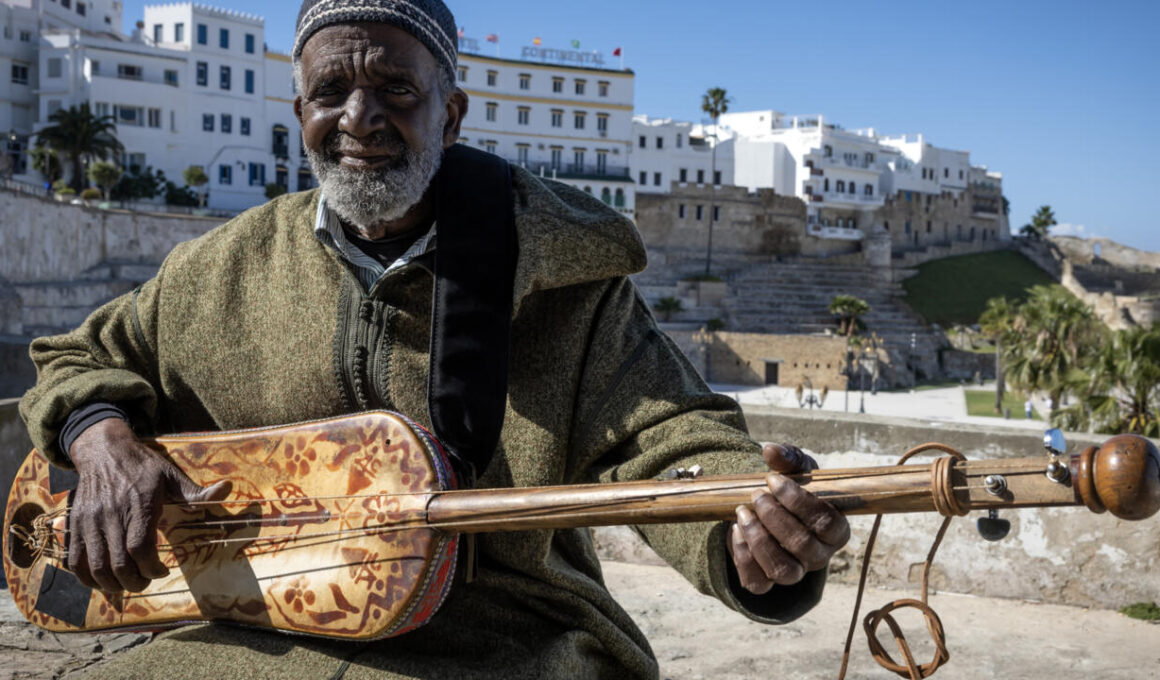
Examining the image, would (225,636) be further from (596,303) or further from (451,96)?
(451,96)

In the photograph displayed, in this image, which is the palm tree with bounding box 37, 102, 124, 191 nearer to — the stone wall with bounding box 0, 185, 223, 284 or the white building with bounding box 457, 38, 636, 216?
the stone wall with bounding box 0, 185, 223, 284

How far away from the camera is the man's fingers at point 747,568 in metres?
1.58

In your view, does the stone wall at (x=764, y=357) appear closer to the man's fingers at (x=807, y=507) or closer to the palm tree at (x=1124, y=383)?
the palm tree at (x=1124, y=383)

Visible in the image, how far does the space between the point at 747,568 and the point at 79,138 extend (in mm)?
43209

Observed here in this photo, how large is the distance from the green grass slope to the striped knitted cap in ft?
172

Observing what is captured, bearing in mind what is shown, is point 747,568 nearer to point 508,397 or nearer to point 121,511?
point 508,397

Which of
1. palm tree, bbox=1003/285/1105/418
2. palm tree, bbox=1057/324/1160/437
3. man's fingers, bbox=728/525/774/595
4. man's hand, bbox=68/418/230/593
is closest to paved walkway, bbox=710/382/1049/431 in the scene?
palm tree, bbox=1003/285/1105/418

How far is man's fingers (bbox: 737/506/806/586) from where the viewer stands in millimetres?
1517

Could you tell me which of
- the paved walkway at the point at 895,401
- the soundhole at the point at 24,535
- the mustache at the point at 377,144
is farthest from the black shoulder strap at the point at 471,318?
the paved walkway at the point at 895,401

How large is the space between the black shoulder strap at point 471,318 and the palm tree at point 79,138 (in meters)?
42.3

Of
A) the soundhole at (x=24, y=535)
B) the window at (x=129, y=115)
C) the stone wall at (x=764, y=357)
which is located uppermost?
the window at (x=129, y=115)

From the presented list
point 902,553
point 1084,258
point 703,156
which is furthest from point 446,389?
point 1084,258

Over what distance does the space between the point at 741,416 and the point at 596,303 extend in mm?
370

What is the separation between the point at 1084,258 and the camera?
7431 centimetres
